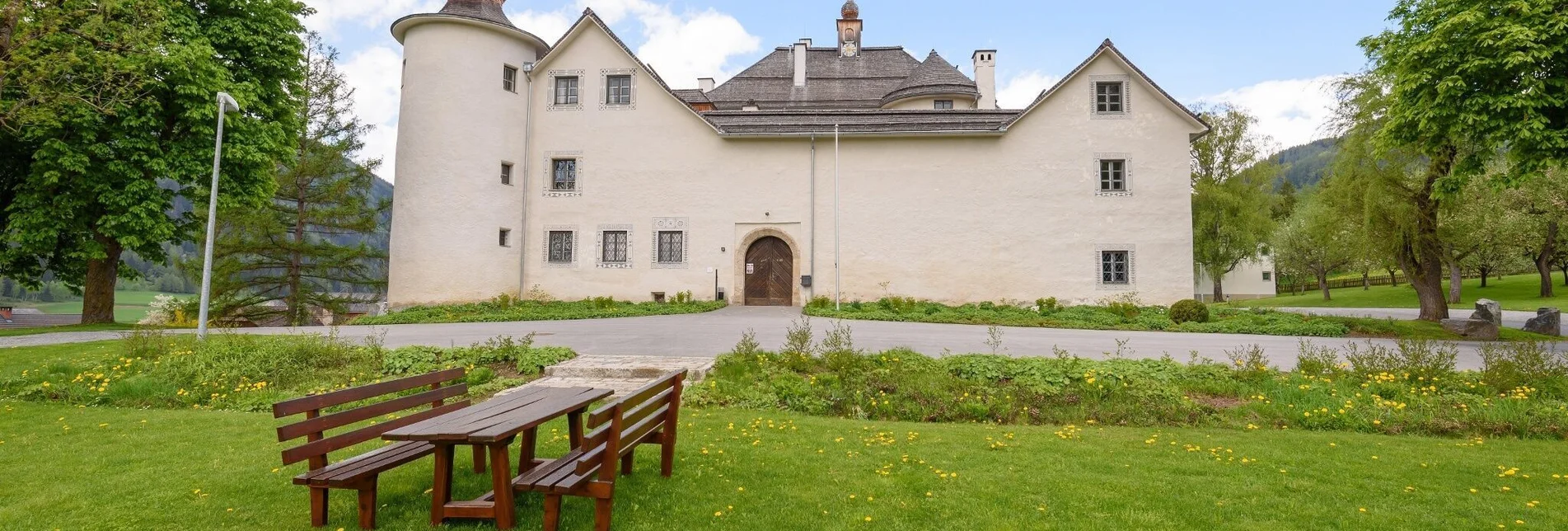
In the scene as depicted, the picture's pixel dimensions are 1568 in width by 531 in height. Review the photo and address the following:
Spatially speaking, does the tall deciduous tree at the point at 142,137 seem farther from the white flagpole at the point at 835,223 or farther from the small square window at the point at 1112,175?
the small square window at the point at 1112,175

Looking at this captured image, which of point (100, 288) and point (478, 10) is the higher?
point (478, 10)

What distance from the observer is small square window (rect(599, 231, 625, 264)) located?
24969 mm

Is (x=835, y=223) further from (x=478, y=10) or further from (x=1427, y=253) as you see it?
(x=1427, y=253)

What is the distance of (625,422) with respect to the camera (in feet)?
13.2

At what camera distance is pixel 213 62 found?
1784 cm

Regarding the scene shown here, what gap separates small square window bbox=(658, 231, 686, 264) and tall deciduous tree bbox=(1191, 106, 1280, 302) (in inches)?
925

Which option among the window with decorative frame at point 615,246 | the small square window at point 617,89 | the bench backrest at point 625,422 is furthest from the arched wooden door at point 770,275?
the bench backrest at point 625,422

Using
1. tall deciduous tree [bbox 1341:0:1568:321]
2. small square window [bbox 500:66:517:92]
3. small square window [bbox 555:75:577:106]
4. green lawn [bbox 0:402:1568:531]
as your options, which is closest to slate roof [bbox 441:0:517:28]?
small square window [bbox 500:66:517:92]

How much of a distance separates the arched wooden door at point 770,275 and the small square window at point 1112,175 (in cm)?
1095

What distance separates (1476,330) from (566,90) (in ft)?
87.0

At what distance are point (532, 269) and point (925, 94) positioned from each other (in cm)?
1791

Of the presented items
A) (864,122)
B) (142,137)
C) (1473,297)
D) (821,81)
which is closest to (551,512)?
(142,137)

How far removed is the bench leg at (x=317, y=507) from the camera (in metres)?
4.01

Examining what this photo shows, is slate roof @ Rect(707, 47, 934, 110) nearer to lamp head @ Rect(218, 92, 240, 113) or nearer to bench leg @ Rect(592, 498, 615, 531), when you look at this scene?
lamp head @ Rect(218, 92, 240, 113)
